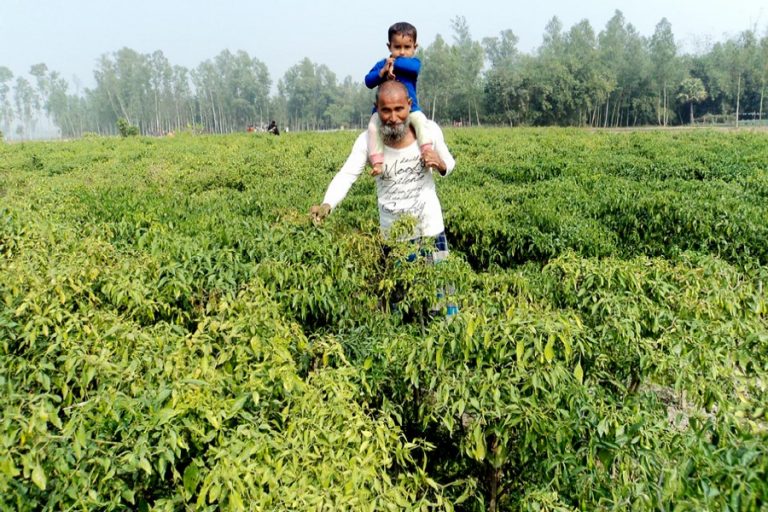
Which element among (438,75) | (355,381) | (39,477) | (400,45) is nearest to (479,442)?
(355,381)

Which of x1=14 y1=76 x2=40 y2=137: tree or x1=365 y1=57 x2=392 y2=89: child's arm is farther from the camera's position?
x1=14 y1=76 x2=40 y2=137: tree

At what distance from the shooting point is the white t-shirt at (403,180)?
3.65m

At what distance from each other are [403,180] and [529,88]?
54.1m

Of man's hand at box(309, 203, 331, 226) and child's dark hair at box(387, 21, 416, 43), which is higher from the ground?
child's dark hair at box(387, 21, 416, 43)

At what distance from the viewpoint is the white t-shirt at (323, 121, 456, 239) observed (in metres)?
3.65

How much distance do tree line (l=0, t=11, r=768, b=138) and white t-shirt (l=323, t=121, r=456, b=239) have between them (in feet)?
118

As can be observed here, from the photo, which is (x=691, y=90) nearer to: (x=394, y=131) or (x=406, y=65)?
(x=406, y=65)

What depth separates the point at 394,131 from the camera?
11.5 ft

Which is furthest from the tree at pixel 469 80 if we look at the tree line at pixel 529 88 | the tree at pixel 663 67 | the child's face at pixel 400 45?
the child's face at pixel 400 45

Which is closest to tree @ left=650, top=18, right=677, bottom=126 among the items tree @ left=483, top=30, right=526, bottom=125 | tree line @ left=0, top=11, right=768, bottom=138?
tree line @ left=0, top=11, right=768, bottom=138

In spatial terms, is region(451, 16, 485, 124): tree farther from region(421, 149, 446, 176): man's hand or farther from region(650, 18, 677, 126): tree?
region(421, 149, 446, 176): man's hand

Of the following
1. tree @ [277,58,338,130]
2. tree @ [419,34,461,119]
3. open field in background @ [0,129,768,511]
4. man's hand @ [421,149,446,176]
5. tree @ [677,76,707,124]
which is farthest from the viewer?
tree @ [277,58,338,130]

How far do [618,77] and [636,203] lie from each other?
59.8m

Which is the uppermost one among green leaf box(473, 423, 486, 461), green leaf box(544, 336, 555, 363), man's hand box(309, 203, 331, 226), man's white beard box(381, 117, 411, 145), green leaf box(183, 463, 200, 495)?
man's white beard box(381, 117, 411, 145)
